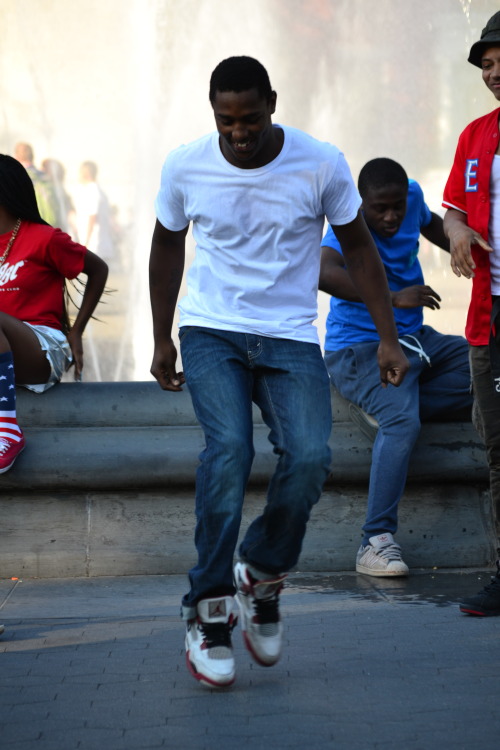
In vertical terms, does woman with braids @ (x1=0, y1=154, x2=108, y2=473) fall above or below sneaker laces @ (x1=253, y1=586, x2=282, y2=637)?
above

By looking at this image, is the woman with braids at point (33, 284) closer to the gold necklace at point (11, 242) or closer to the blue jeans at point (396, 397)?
the gold necklace at point (11, 242)

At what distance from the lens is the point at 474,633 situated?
→ 3.85m

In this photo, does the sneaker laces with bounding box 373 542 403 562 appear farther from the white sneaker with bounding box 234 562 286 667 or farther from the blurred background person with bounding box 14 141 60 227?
the blurred background person with bounding box 14 141 60 227

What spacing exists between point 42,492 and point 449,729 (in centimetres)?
252

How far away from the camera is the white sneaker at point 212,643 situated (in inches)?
128

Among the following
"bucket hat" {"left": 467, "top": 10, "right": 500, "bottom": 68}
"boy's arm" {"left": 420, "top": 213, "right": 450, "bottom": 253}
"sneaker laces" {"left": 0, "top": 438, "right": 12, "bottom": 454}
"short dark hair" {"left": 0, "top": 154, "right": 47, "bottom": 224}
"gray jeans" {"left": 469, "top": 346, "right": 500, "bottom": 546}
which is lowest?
"sneaker laces" {"left": 0, "top": 438, "right": 12, "bottom": 454}

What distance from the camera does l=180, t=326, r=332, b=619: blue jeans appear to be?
3.35 metres

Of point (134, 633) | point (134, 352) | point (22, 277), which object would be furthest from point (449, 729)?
point (134, 352)

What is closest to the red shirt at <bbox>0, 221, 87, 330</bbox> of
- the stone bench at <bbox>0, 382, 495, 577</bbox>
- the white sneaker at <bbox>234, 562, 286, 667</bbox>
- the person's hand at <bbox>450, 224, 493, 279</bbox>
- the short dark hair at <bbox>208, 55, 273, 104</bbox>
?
the stone bench at <bbox>0, 382, 495, 577</bbox>

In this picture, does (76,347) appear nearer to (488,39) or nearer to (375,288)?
(375,288)

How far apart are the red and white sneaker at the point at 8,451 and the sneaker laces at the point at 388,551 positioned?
57.4 inches

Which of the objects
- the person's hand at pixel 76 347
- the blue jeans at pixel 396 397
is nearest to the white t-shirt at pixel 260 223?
the blue jeans at pixel 396 397

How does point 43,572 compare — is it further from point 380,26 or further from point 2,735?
point 380,26

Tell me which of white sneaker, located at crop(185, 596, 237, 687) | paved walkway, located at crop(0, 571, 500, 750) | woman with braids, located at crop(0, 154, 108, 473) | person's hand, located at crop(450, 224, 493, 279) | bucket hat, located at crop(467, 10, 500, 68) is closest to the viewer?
paved walkway, located at crop(0, 571, 500, 750)
